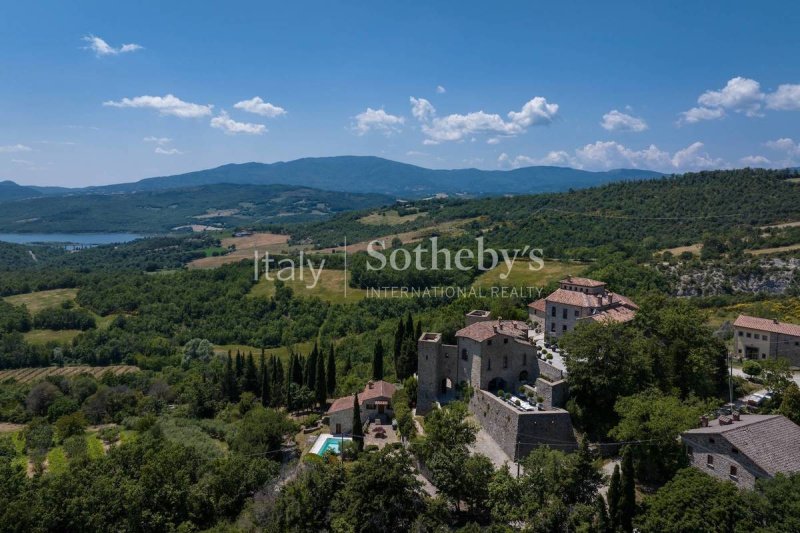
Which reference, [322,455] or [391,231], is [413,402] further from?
[391,231]

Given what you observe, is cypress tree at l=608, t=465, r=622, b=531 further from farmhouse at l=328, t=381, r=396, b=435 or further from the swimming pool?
farmhouse at l=328, t=381, r=396, b=435

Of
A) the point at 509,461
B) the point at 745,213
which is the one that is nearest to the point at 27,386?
the point at 509,461

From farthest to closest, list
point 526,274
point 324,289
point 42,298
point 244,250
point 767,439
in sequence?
1. point 244,250
2. point 42,298
3. point 324,289
4. point 526,274
5. point 767,439

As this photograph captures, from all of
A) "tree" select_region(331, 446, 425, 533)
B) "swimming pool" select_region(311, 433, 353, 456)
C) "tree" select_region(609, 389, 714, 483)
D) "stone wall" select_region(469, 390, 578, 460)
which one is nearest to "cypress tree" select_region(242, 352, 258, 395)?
"swimming pool" select_region(311, 433, 353, 456)

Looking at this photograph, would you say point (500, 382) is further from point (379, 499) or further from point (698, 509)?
point (698, 509)

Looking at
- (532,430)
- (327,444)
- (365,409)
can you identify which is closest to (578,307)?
(532,430)

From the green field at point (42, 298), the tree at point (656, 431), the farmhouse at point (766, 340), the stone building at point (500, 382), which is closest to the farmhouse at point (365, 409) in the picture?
the stone building at point (500, 382)
